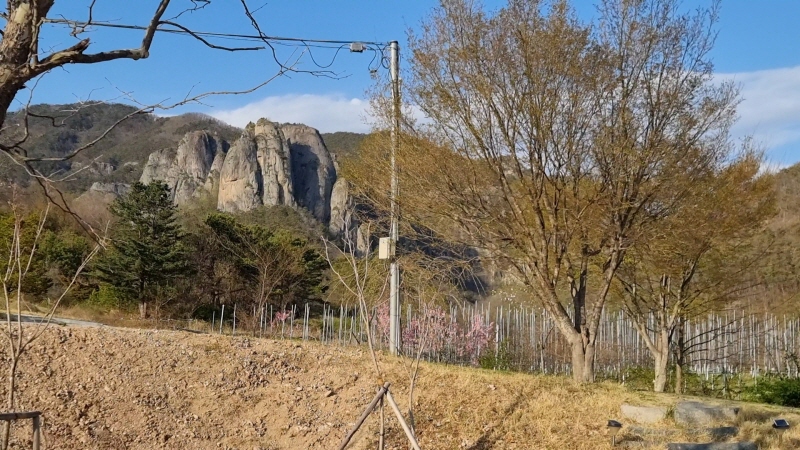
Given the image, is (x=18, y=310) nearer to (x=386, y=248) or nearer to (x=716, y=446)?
(x=386, y=248)

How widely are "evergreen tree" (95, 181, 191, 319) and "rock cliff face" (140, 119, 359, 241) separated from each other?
44.8m

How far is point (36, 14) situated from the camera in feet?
7.18

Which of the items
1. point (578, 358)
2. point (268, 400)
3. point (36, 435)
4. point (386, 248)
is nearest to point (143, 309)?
point (386, 248)

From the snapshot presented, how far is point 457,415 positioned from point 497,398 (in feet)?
1.86

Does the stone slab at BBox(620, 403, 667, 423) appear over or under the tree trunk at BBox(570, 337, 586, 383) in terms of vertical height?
under

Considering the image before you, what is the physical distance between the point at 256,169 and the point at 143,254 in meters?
51.5

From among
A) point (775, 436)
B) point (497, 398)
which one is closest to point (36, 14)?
point (497, 398)

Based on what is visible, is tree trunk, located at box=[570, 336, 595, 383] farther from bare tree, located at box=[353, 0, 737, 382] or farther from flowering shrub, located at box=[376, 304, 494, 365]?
flowering shrub, located at box=[376, 304, 494, 365]

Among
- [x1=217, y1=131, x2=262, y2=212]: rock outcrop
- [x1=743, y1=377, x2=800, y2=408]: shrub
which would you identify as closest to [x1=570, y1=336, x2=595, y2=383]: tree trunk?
[x1=743, y1=377, x2=800, y2=408]: shrub

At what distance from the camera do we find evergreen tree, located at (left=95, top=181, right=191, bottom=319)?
71.3 ft

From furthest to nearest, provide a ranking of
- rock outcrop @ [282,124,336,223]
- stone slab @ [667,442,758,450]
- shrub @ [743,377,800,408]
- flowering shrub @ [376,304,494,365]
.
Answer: rock outcrop @ [282,124,336,223] < flowering shrub @ [376,304,494,365] < shrub @ [743,377,800,408] < stone slab @ [667,442,758,450]

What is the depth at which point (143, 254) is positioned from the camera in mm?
21812

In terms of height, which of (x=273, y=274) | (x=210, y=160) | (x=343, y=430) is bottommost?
(x=343, y=430)

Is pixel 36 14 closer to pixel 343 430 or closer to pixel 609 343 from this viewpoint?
pixel 343 430
